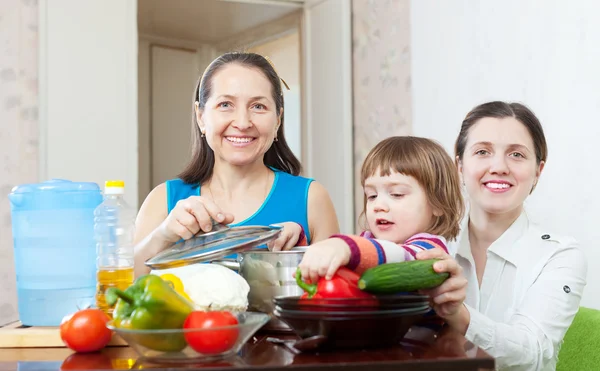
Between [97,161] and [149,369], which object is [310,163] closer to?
[97,161]

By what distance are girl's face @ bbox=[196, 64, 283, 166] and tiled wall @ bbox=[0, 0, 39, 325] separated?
211 centimetres

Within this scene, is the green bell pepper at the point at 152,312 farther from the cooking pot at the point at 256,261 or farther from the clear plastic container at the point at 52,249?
the clear plastic container at the point at 52,249

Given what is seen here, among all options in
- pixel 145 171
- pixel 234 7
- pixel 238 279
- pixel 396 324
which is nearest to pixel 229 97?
pixel 238 279

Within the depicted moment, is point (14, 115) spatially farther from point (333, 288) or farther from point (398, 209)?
point (333, 288)

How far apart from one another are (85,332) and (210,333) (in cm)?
22

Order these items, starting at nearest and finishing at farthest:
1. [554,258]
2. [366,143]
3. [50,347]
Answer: [50,347] → [554,258] → [366,143]

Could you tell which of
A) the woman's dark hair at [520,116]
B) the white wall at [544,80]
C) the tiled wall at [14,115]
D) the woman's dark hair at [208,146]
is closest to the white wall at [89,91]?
the tiled wall at [14,115]

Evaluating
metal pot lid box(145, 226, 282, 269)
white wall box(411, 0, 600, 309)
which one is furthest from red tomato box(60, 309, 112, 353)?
white wall box(411, 0, 600, 309)

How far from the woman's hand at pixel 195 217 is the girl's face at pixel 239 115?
37 centimetres

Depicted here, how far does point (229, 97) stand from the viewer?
5.34 ft

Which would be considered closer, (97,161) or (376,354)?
(376,354)

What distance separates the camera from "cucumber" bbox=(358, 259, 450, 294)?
3.01 ft

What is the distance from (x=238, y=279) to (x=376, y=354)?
25 cm

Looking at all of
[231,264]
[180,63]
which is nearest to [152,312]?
[231,264]
